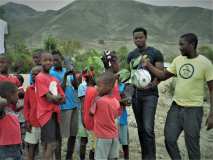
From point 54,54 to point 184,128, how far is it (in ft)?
6.42

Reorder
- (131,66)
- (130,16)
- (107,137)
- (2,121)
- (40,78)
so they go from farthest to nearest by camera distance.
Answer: (130,16), (131,66), (40,78), (107,137), (2,121)

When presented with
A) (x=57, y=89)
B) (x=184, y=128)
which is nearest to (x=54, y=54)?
(x=57, y=89)

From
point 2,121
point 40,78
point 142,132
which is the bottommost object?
point 142,132

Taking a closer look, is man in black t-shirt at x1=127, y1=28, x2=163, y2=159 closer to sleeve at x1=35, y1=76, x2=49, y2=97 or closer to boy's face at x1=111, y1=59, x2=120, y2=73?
boy's face at x1=111, y1=59, x2=120, y2=73

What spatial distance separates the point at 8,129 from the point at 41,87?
842mm

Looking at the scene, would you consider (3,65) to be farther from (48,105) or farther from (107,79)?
(107,79)

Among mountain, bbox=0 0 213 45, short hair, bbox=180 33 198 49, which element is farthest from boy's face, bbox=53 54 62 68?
mountain, bbox=0 0 213 45

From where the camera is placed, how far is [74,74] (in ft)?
18.4

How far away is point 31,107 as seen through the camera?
5.25 meters

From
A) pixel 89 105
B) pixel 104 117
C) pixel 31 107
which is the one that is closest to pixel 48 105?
pixel 31 107

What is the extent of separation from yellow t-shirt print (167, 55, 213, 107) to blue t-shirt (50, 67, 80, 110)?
58.0 inches

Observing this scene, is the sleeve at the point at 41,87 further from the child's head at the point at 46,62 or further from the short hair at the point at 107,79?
the short hair at the point at 107,79

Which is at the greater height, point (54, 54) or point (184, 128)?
point (54, 54)

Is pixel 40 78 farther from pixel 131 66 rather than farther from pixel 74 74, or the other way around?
pixel 131 66
